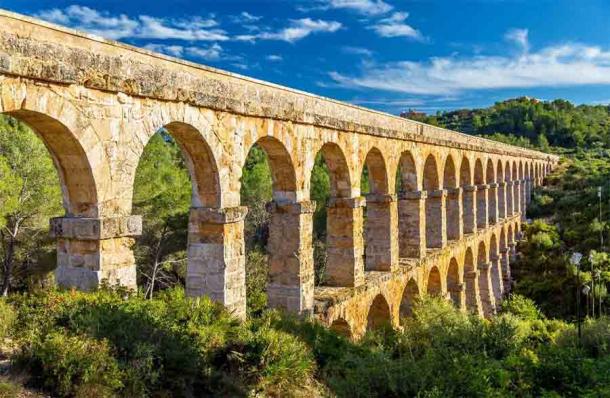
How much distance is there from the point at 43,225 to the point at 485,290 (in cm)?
1624

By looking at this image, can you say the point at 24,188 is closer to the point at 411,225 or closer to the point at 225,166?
the point at 225,166

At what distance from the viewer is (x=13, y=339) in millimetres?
4656

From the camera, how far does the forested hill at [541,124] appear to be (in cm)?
7019

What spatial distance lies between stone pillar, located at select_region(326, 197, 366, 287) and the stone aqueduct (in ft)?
0.10

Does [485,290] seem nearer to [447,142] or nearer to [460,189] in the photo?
[460,189]

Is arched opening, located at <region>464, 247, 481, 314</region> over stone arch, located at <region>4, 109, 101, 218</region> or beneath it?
beneath

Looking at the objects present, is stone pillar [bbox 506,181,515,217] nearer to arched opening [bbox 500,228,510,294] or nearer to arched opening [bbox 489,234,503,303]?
arched opening [bbox 500,228,510,294]

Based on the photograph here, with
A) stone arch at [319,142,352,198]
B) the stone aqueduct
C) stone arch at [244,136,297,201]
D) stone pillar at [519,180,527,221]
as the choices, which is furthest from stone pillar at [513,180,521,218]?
stone arch at [244,136,297,201]

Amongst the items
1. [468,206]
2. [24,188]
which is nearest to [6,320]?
[24,188]

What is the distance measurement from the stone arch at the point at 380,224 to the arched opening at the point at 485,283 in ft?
32.2

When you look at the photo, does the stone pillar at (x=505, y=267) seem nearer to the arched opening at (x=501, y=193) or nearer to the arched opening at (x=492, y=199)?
the arched opening at (x=501, y=193)

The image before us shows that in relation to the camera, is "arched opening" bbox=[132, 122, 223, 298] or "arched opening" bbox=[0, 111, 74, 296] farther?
"arched opening" bbox=[132, 122, 223, 298]

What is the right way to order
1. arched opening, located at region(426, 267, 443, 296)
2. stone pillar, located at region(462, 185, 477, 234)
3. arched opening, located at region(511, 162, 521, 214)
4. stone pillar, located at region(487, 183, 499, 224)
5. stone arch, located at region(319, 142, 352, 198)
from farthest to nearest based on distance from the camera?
arched opening, located at region(511, 162, 521, 214) < stone pillar, located at region(487, 183, 499, 224) < stone pillar, located at region(462, 185, 477, 234) < arched opening, located at region(426, 267, 443, 296) < stone arch, located at region(319, 142, 352, 198)

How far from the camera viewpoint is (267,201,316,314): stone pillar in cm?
936
